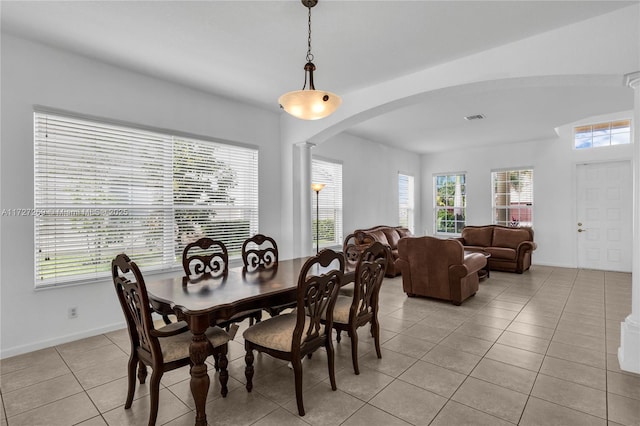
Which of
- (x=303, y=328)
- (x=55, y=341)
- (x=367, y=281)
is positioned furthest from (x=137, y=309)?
(x=55, y=341)

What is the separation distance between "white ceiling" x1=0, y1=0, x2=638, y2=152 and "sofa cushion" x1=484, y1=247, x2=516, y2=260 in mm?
3179

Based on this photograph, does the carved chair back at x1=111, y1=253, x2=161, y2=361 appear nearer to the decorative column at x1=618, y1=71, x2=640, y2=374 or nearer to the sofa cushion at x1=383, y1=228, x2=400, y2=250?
the decorative column at x1=618, y1=71, x2=640, y2=374

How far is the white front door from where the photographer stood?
20.9ft

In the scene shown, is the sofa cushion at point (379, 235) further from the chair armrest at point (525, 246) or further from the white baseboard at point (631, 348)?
the white baseboard at point (631, 348)

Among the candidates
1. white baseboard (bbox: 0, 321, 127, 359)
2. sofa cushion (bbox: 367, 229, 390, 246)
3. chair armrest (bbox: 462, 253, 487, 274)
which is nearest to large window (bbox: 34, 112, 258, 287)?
white baseboard (bbox: 0, 321, 127, 359)

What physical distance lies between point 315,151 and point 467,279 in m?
3.26

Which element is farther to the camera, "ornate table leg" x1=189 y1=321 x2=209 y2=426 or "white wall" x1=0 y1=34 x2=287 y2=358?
"white wall" x1=0 y1=34 x2=287 y2=358

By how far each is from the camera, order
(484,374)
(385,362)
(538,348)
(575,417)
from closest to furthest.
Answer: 1. (575,417)
2. (484,374)
3. (385,362)
4. (538,348)

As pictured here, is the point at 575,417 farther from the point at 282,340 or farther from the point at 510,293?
the point at 510,293

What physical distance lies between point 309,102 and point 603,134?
7.11 m

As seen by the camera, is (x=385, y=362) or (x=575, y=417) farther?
(x=385, y=362)

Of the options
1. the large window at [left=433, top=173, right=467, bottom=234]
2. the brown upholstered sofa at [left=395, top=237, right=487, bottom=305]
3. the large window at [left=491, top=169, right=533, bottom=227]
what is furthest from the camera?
the large window at [left=433, top=173, right=467, bottom=234]

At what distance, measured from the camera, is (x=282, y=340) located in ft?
7.10

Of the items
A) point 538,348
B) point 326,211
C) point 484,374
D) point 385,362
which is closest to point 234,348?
point 385,362
